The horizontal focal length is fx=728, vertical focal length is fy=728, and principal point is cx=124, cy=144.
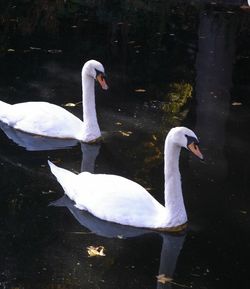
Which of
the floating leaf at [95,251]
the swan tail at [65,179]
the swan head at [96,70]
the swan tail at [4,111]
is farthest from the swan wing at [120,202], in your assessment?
the swan tail at [4,111]

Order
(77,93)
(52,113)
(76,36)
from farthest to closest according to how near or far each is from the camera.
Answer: (76,36), (77,93), (52,113)

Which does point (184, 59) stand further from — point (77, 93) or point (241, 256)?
point (241, 256)

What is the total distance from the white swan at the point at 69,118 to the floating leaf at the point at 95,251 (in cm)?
268

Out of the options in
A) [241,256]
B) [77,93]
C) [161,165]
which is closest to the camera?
[241,256]

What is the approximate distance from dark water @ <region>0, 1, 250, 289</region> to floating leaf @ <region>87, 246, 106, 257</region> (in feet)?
0.19

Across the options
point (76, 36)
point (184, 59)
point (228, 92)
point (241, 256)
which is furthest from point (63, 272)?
point (76, 36)

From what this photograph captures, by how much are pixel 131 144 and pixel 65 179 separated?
5.44ft

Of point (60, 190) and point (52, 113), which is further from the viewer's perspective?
point (52, 113)

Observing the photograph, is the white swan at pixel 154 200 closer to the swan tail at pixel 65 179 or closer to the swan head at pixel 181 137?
the swan head at pixel 181 137

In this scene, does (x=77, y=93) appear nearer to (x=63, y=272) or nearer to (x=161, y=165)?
(x=161, y=165)

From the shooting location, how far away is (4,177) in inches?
310

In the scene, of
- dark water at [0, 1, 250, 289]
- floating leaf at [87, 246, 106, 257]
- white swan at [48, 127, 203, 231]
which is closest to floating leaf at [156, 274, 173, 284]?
dark water at [0, 1, 250, 289]

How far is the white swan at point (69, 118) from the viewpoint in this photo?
8922 mm

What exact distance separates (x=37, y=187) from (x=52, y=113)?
167 cm
